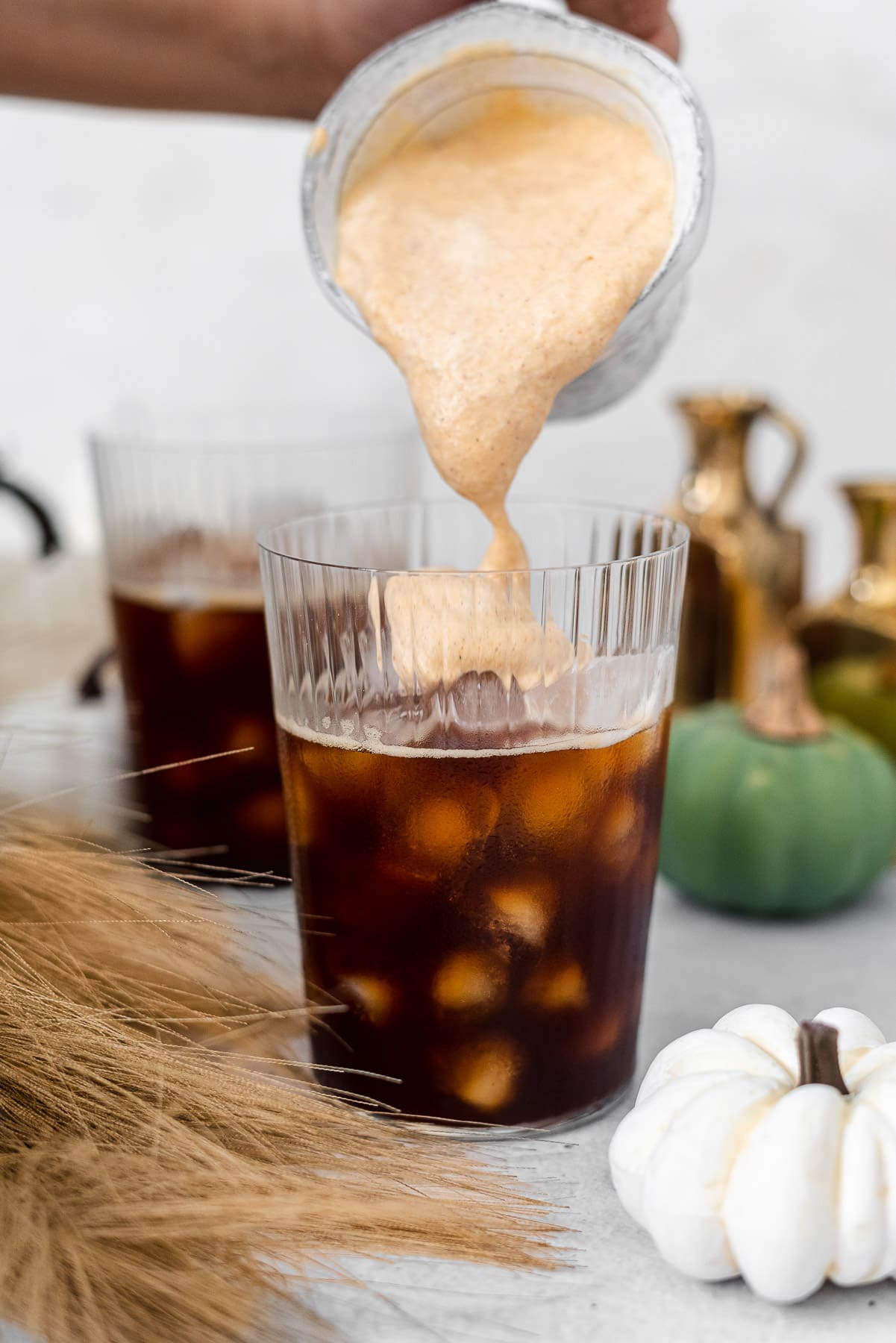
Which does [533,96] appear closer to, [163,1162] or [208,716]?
[208,716]

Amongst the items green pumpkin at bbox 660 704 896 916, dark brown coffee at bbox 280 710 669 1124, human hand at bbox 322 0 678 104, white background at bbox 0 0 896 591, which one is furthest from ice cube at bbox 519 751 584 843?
white background at bbox 0 0 896 591

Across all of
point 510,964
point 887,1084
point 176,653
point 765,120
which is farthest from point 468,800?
point 765,120

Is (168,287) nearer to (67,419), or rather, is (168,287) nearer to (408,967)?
(67,419)

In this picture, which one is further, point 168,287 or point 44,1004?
point 168,287

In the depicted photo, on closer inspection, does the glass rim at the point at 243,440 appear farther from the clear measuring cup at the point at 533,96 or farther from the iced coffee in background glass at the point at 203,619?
the clear measuring cup at the point at 533,96

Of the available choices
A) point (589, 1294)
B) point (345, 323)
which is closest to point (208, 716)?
point (589, 1294)

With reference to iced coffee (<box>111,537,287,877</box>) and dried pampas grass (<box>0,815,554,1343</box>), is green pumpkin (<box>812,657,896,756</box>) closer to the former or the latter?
iced coffee (<box>111,537,287,877</box>)
